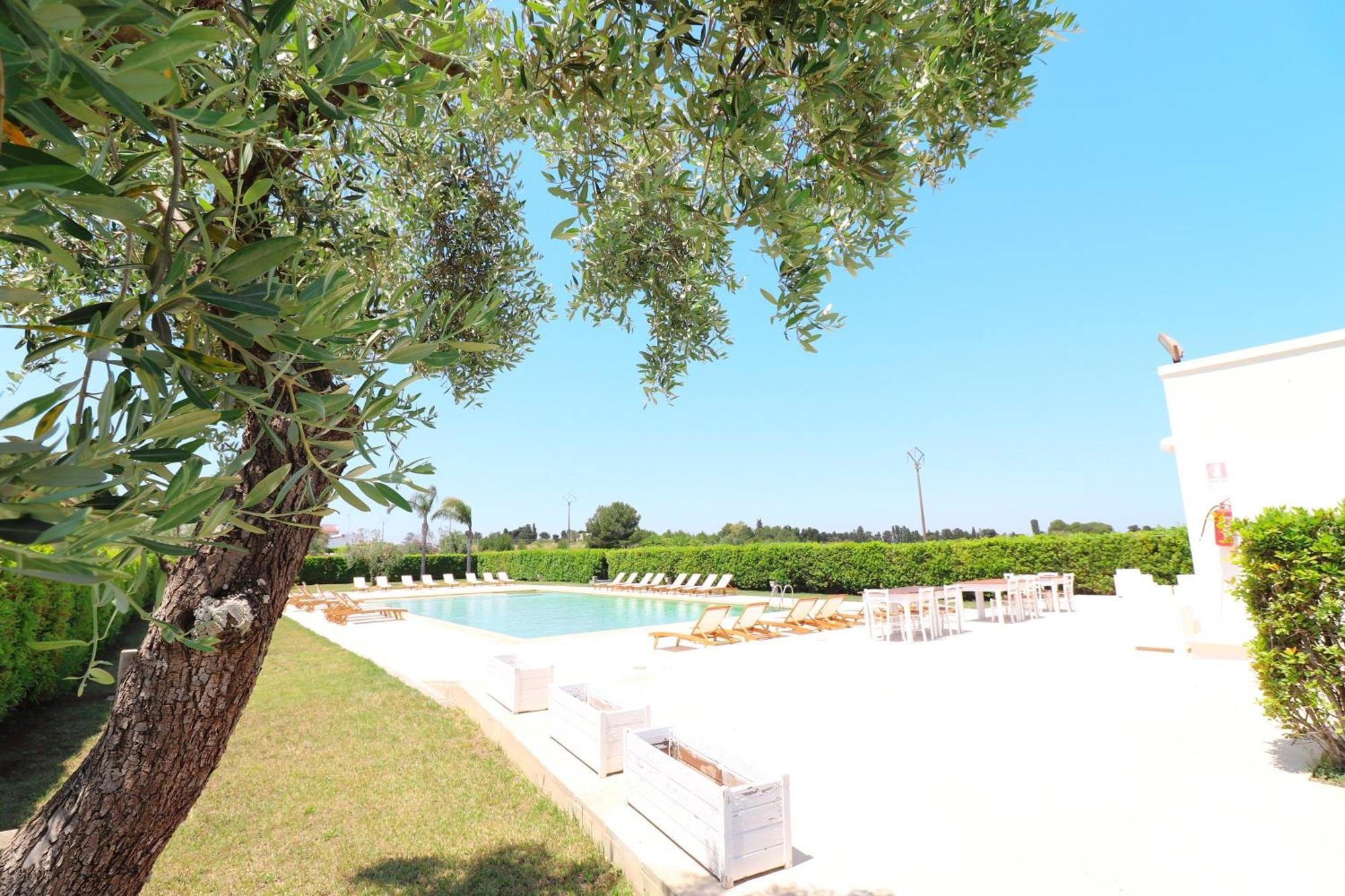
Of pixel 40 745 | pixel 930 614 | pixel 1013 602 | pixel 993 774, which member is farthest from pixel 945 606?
pixel 40 745

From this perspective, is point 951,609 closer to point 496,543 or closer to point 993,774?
point 993,774

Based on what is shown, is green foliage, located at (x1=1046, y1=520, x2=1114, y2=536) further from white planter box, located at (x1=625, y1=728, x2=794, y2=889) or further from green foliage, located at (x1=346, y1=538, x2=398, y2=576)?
white planter box, located at (x1=625, y1=728, x2=794, y2=889)

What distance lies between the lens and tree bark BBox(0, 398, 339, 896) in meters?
2.15

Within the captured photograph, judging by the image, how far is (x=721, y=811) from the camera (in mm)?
3895

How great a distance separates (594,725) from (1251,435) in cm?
989

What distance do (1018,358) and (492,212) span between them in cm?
3254

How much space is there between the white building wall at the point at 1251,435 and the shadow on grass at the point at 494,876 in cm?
1006

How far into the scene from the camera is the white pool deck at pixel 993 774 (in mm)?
3779

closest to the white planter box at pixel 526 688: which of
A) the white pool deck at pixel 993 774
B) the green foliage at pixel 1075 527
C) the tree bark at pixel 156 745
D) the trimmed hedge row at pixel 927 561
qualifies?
the white pool deck at pixel 993 774

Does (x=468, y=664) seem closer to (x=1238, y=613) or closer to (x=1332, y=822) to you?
(x=1332, y=822)

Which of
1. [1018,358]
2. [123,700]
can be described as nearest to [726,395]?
[1018,358]

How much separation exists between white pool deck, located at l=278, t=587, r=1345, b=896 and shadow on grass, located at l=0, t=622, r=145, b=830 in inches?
151

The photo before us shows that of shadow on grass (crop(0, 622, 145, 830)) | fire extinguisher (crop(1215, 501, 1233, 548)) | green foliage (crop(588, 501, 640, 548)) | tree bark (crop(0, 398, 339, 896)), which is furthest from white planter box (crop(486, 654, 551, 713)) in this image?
green foliage (crop(588, 501, 640, 548))

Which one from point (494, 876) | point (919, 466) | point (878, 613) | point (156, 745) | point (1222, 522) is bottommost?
point (494, 876)
